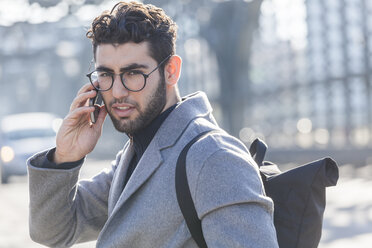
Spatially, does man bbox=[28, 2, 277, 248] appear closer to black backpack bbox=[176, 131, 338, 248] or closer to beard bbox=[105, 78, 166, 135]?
beard bbox=[105, 78, 166, 135]

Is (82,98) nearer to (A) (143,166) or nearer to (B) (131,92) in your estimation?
(B) (131,92)

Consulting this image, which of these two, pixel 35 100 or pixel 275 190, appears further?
pixel 35 100

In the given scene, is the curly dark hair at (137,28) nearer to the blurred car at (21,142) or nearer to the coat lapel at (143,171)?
the coat lapel at (143,171)

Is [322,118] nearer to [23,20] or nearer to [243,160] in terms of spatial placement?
[23,20]

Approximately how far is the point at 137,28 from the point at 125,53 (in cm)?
9

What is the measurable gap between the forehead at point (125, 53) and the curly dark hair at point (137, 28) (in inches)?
0.6

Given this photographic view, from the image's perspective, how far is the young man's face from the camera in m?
2.25

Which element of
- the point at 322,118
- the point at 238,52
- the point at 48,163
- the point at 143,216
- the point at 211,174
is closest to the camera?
the point at 211,174

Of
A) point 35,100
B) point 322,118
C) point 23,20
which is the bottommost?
point 35,100

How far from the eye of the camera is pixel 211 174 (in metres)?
1.93

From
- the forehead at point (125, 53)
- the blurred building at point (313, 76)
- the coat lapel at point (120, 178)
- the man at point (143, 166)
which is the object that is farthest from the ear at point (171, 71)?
the blurred building at point (313, 76)

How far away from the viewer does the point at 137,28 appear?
87.0 inches

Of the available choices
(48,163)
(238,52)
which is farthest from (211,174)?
(238,52)

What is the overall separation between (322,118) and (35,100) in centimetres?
6402
